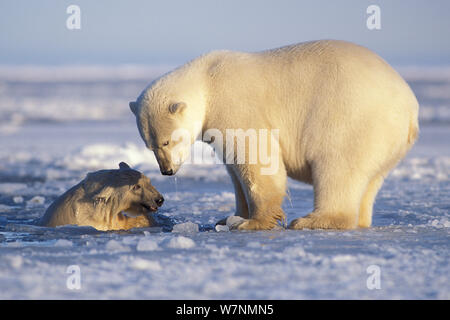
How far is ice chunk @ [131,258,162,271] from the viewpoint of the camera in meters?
3.88

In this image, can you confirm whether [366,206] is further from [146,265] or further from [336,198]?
[146,265]

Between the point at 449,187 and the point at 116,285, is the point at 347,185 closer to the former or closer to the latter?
the point at 116,285

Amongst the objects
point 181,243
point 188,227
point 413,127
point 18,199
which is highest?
point 413,127

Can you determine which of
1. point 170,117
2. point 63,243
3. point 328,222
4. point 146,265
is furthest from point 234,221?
point 146,265

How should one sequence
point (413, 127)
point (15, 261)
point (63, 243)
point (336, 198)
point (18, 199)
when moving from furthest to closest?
point (18, 199) < point (413, 127) < point (336, 198) < point (63, 243) < point (15, 261)

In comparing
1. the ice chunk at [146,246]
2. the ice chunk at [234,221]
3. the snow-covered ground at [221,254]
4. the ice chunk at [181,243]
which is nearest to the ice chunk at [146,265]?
the snow-covered ground at [221,254]

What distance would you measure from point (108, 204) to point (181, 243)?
65.1 inches

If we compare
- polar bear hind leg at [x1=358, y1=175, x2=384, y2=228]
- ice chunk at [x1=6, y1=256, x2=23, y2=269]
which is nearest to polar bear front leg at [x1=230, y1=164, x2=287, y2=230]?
polar bear hind leg at [x1=358, y1=175, x2=384, y2=228]

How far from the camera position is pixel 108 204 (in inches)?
237

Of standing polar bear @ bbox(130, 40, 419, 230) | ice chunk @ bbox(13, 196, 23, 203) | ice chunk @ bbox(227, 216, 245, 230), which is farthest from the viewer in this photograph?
ice chunk @ bbox(13, 196, 23, 203)

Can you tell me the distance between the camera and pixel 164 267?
391cm

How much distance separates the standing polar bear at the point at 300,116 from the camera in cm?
521

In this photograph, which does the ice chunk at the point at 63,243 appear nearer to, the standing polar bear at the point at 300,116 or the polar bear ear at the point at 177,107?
the standing polar bear at the point at 300,116

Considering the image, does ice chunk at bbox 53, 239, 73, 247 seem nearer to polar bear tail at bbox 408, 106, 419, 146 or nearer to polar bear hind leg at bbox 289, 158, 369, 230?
polar bear hind leg at bbox 289, 158, 369, 230
